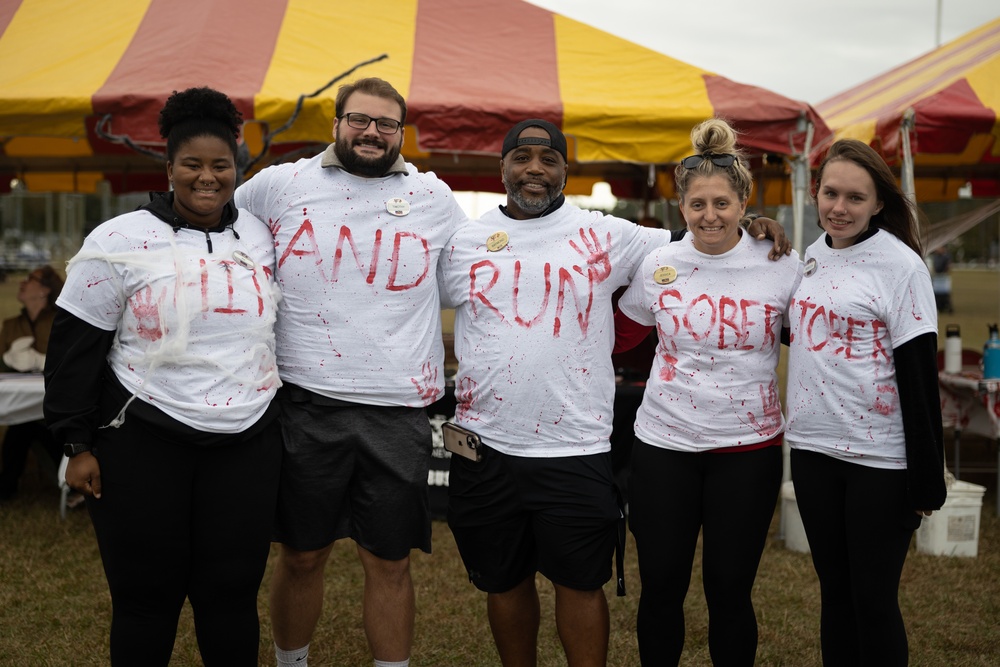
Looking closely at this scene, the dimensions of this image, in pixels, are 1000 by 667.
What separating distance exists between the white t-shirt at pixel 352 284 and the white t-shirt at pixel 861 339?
110cm

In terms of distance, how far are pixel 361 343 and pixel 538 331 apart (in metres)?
0.51

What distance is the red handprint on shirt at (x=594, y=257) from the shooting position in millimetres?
2604

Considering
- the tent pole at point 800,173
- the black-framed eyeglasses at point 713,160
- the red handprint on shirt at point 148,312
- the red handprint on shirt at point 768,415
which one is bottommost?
the red handprint on shirt at point 768,415

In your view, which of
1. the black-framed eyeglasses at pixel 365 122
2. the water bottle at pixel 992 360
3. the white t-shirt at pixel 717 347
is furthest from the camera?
the water bottle at pixel 992 360

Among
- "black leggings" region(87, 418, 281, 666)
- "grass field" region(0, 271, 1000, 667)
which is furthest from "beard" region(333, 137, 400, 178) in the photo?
"grass field" region(0, 271, 1000, 667)

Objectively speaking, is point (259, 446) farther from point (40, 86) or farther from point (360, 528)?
point (40, 86)

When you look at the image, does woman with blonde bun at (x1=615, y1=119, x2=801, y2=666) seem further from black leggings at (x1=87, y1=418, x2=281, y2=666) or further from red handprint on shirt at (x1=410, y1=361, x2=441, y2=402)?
black leggings at (x1=87, y1=418, x2=281, y2=666)

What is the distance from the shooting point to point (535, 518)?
2.61 m

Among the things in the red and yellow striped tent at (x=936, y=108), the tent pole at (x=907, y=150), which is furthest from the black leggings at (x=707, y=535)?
the red and yellow striped tent at (x=936, y=108)

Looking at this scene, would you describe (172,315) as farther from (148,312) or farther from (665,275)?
(665,275)

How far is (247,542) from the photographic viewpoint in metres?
2.36

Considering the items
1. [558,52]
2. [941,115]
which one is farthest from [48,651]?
[941,115]

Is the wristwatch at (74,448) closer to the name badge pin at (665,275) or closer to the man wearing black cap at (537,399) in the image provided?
the man wearing black cap at (537,399)

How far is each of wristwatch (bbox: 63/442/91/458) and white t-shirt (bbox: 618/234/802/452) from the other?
149cm
